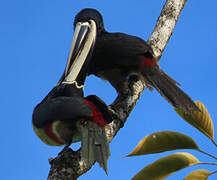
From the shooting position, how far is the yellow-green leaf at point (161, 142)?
280 centimetres

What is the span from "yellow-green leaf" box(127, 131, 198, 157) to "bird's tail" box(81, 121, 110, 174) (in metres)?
0.27

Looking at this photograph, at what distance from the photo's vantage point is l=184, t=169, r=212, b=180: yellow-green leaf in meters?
2.88

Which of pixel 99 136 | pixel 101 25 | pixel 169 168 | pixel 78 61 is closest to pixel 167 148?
pixel 169 168

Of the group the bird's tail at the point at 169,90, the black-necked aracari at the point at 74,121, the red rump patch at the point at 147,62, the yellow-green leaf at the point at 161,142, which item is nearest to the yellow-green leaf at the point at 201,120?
the bird's tail at the point at 169,90

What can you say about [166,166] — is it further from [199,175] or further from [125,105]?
[125,105]

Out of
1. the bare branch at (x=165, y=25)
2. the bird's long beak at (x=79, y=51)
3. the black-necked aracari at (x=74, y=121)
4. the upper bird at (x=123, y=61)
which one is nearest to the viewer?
the black-necked aracari at (x=74, y=121)

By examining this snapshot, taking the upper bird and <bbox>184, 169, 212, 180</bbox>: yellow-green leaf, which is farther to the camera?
the upper bird

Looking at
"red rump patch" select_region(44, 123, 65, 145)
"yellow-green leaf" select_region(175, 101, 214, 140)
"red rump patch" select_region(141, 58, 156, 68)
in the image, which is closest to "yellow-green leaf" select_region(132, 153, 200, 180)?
"yellow-green leaf" select_region(175, 101, 214, 140)

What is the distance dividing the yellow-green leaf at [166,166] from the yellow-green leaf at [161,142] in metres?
0.08

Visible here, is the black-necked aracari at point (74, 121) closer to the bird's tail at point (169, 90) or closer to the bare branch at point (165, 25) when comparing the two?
the bird's tail at point (169, 90)

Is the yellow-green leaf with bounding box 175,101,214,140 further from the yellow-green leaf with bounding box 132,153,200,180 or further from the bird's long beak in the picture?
the bird's long beak

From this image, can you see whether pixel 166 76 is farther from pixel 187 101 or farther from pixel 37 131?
pixel 37 131

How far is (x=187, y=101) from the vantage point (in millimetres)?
3375

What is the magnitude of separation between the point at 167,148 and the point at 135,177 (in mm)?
344
